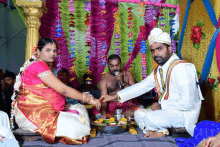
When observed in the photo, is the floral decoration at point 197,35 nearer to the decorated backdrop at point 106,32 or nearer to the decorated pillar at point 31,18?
the decorated backdrop at point 106,32

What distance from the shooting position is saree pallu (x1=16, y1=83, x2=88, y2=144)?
9.09 feet

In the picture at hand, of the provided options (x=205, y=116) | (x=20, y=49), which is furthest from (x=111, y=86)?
(x=20, y=49)

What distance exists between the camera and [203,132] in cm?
247

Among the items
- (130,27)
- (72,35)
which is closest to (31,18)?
(72,35)

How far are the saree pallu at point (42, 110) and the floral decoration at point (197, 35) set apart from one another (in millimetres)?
2631

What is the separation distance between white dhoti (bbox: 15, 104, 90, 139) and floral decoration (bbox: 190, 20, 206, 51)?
249 cm

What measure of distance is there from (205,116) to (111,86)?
1.89 m

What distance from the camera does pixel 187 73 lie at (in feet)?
9.88

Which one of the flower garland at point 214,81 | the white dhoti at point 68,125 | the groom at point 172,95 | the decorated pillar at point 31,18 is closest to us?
the white dhoti at point 68,125

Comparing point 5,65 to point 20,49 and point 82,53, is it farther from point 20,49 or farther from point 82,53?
point 82,53

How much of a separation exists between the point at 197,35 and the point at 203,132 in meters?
2.13

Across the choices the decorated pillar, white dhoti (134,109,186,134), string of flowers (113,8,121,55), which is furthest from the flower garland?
the decorated pillar

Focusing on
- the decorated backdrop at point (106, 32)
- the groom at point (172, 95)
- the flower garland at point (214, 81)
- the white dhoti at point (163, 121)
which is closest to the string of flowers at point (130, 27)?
the decorated backdrop at point (106, 32)

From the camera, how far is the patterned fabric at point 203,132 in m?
2.38
